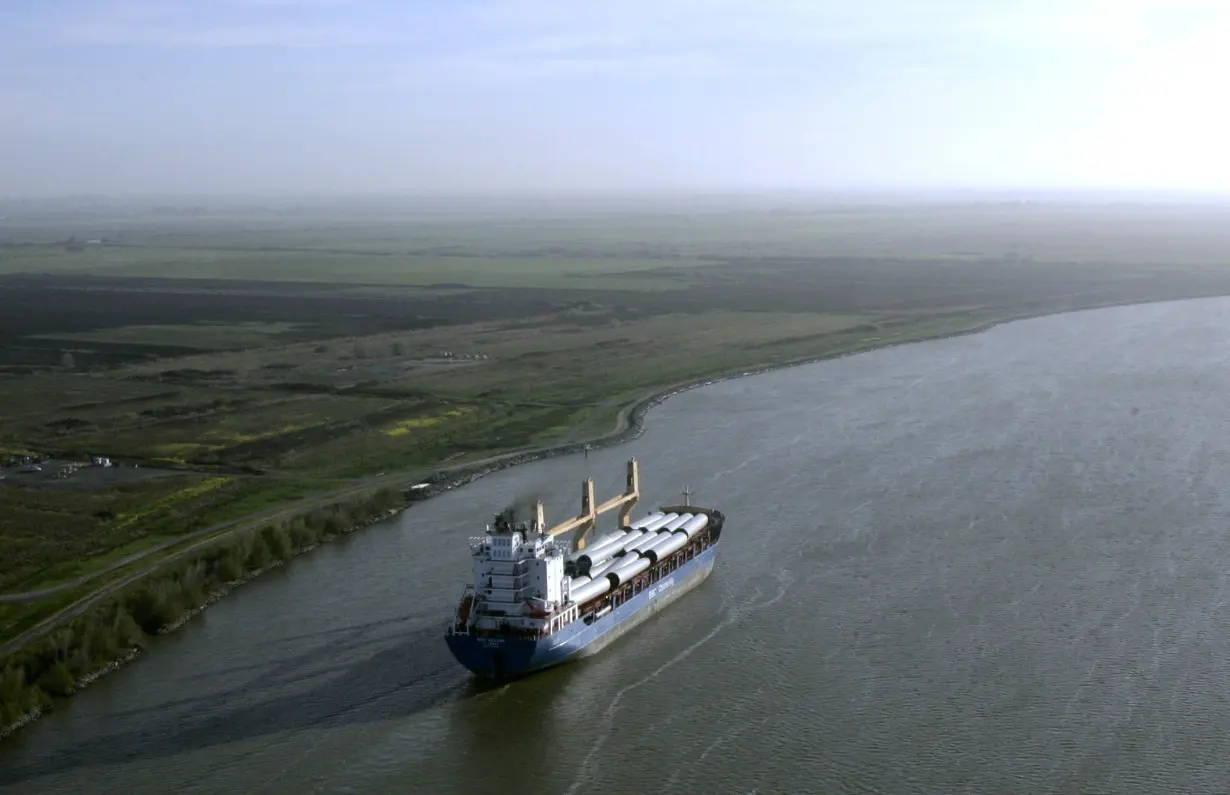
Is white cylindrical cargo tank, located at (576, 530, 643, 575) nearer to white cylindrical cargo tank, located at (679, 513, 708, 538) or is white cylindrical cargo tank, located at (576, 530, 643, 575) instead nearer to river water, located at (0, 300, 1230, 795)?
white cylindrical cargo tank, located at (679, 513, 708, 538)

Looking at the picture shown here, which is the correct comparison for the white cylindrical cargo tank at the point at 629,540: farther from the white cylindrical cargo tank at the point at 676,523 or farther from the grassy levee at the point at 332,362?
the grassy levee at the point at 332,362

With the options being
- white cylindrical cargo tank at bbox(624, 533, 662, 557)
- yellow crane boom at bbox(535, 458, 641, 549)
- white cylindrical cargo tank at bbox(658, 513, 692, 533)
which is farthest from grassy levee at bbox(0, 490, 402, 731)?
white cylindrical cargo tank at bbox(658, 513, 692, 533)

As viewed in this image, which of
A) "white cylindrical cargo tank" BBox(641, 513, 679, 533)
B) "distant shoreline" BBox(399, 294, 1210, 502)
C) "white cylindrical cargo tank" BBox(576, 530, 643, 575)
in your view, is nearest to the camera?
"white cylindrical cargo tank" BBox(576, 530, 643, 575)

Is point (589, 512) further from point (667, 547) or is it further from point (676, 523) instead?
point (667, 547)

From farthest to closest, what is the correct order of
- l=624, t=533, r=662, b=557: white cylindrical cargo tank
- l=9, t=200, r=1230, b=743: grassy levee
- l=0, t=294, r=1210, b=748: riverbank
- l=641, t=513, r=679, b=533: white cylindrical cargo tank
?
1. l=641, t=513, r=679, b=533: white cylindrical cargo tank
2. l=9, t=200, r=1230, b=743: grassy levee
3. l=624, t=533, r=662, b=557: white cylindrical cargo tank
4. l=0, t=294, r=1210, b=748: riverbank

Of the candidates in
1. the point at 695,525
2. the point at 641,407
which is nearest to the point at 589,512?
the point at 695,525

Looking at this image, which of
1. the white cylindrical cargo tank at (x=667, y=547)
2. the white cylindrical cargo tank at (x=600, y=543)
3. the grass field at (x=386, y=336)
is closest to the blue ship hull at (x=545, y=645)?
the white cylindrical cargo tank at (x=667, y=547)
